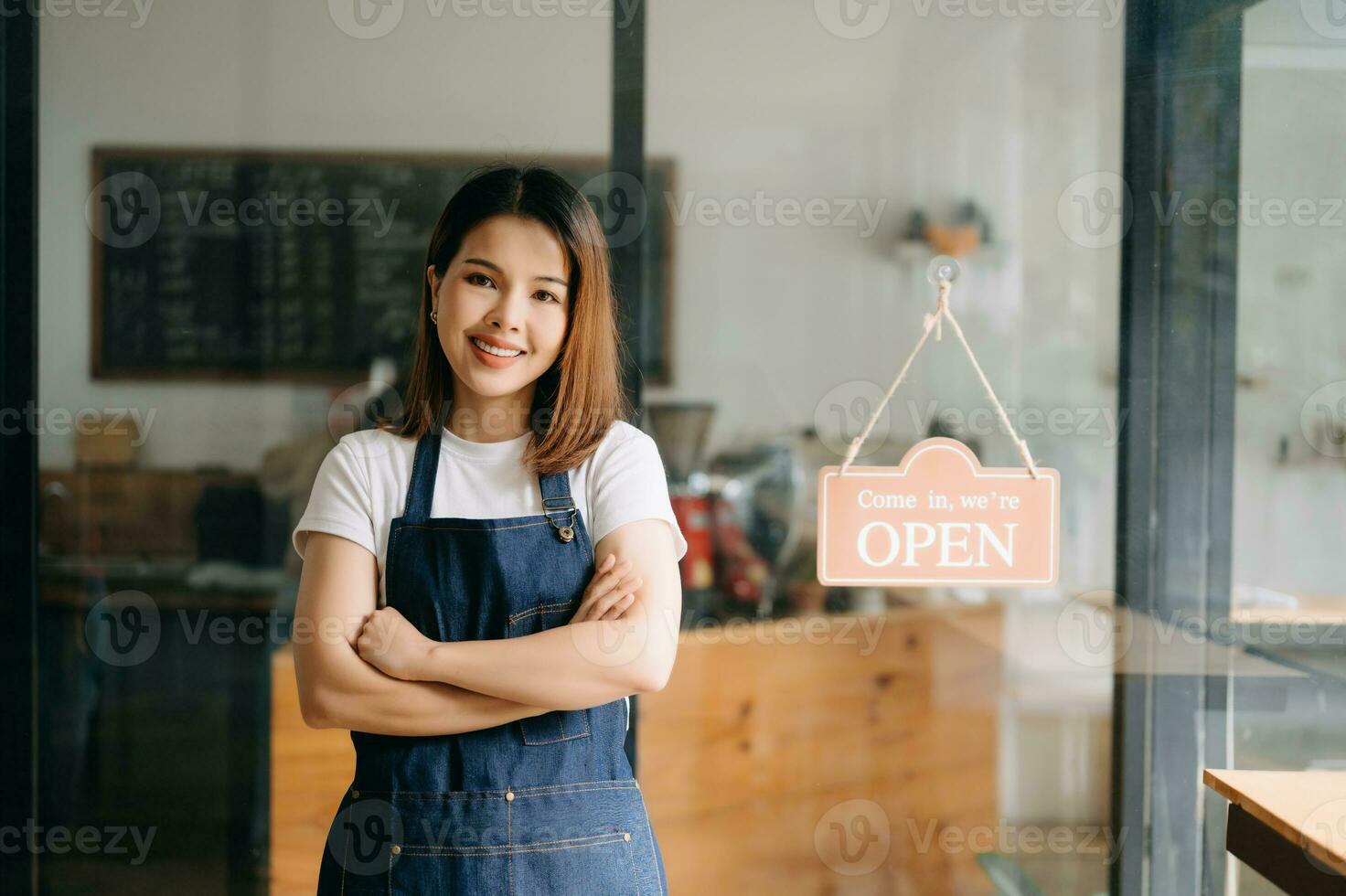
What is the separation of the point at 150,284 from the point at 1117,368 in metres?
1.90

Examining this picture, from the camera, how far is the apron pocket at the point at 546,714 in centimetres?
140

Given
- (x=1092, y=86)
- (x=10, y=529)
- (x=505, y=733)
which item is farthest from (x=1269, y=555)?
(x=10, y=529)

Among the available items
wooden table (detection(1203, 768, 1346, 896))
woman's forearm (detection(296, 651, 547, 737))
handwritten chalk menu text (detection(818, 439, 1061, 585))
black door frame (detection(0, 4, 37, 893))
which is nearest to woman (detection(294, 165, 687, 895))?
woman's forearm (detection(296, 651, 547, 737))

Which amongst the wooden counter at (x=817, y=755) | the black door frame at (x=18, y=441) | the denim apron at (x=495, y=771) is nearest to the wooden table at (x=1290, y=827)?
the wooden counter at (x=817, y=755)

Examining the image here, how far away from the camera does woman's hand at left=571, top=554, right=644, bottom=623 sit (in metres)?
1.37

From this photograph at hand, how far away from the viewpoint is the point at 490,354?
1.47 m

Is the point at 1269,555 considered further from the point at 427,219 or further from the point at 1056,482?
the point at 427,219

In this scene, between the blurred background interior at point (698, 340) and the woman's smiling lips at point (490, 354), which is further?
the blurred background interior at point (698, 340)

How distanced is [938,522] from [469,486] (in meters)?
0.84

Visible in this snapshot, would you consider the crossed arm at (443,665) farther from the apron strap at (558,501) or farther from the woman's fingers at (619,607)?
the apron strap at (558,501)

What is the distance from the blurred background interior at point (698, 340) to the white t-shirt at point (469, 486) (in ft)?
2.12

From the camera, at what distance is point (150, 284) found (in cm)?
211

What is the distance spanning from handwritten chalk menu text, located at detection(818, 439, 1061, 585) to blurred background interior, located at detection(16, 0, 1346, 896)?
9.8 inches

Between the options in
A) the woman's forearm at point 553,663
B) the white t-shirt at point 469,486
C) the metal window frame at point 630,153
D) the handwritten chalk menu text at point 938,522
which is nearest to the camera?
the woman's forearm at point 553,663
